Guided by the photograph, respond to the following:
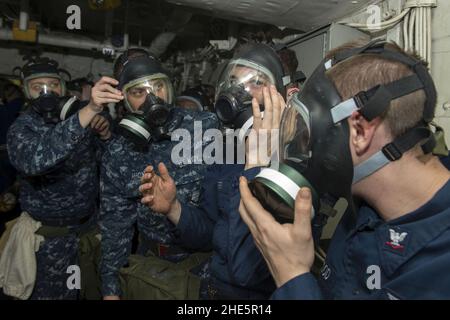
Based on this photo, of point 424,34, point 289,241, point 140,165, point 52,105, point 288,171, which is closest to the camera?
point 289,241

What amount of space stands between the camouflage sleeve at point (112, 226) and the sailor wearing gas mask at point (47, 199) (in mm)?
492

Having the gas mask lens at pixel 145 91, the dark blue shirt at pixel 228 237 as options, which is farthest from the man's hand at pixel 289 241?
the gas mask lens at pixel 145 91

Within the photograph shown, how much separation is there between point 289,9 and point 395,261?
7.92ft

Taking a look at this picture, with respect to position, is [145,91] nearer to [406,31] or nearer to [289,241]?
[289,241]

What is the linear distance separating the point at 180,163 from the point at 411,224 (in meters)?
1.50

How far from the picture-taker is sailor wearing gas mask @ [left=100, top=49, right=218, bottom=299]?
2094 millimetres

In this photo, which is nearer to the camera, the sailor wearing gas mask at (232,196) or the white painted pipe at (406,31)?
the sailor wearing gas mask at (232,196)

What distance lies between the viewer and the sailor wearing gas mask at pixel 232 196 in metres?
1.33

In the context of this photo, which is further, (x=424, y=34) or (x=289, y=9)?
(x=289, y=9)

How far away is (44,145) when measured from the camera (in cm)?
223

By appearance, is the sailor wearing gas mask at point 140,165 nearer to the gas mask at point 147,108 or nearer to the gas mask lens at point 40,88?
the gas mask at point 147,108

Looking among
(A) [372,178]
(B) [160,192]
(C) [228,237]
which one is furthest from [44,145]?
(A) [372,178]

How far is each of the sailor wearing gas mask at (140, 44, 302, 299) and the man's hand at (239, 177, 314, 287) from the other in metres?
0.29

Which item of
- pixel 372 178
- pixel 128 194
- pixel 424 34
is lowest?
pixel 128 194
